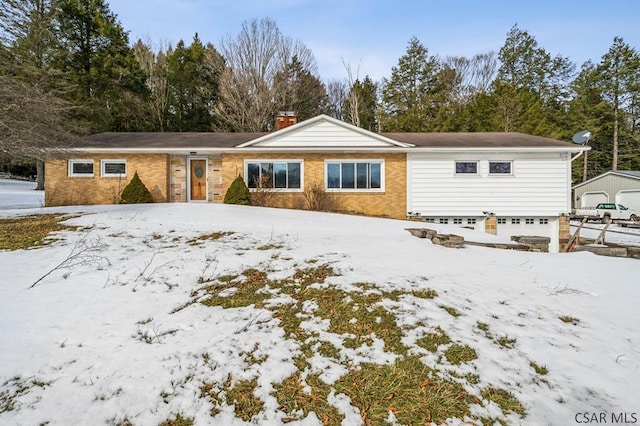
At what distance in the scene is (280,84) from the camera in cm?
2786

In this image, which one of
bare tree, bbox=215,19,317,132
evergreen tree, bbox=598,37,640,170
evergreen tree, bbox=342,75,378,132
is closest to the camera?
bare tree, bbox=215,19,317,132

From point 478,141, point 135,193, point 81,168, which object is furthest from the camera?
point 478,141

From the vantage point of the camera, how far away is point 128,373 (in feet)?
8.30

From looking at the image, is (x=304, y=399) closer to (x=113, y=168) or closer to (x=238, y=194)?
(x=238, y=194)

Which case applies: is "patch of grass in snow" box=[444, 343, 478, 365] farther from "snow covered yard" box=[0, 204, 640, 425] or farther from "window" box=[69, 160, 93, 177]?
"window" box=[69, 160, 93, 177]

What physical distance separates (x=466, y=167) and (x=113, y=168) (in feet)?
49.2

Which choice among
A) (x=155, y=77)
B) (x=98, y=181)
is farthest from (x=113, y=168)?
(x=155, y=77)

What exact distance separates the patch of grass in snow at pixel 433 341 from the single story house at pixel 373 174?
1035cm

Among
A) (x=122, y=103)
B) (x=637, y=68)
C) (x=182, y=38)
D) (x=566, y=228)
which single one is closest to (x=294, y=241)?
(x=566, y=228)

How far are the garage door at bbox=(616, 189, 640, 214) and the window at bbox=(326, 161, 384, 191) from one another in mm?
25030

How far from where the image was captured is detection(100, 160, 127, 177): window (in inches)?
540

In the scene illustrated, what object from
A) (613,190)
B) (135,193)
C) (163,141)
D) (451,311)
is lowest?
(451,311)

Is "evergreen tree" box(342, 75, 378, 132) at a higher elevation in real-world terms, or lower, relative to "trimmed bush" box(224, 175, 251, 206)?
higher

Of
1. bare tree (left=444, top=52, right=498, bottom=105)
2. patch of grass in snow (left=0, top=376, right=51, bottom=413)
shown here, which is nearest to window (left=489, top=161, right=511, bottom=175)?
patch of grass in snow (left=0, top=376, right=51, bottom=413)
